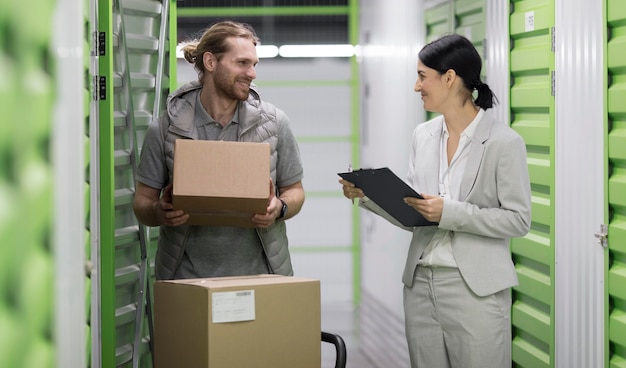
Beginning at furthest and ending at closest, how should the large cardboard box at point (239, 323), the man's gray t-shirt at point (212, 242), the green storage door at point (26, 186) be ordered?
the man's gray t-shirt at point (212, 242), the large cardboard box at point (239, 323), the green storage door at point (26, 186)

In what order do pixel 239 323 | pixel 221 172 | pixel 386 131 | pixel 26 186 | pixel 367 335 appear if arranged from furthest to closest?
pixel 386 131 → pixel 367 335 → pixel 221 172 → pixel 239 323 → pixel 26 186

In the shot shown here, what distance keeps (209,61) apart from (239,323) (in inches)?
48.0

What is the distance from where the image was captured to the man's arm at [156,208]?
112 inches

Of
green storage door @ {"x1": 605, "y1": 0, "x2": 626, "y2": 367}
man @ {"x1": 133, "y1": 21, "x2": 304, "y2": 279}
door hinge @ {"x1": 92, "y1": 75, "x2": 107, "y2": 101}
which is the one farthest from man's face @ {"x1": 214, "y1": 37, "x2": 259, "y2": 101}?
green storage door @ {"x1": 605, "y1": 0, "x2": 626, "y2": 367}

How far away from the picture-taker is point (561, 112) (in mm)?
3842

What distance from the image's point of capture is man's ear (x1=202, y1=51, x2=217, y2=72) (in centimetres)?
311

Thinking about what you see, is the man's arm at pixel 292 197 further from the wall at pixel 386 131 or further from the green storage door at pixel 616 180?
the wall at pixel 386 131

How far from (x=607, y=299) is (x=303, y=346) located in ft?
5.31

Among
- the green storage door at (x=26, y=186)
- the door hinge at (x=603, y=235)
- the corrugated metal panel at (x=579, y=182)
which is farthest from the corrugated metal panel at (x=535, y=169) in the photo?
the green storage door at (x=26, y=186)

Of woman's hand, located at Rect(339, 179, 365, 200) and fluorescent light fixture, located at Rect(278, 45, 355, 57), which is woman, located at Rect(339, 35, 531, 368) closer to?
woman's hand, located at Rect(339, 179, 365, 200)

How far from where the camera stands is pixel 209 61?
3113 mm

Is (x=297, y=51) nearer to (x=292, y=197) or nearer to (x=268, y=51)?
(x=268, y=51)

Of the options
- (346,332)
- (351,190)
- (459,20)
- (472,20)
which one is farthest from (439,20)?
(351,190)

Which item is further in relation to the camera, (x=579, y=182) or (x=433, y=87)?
(x=579, y=182)
